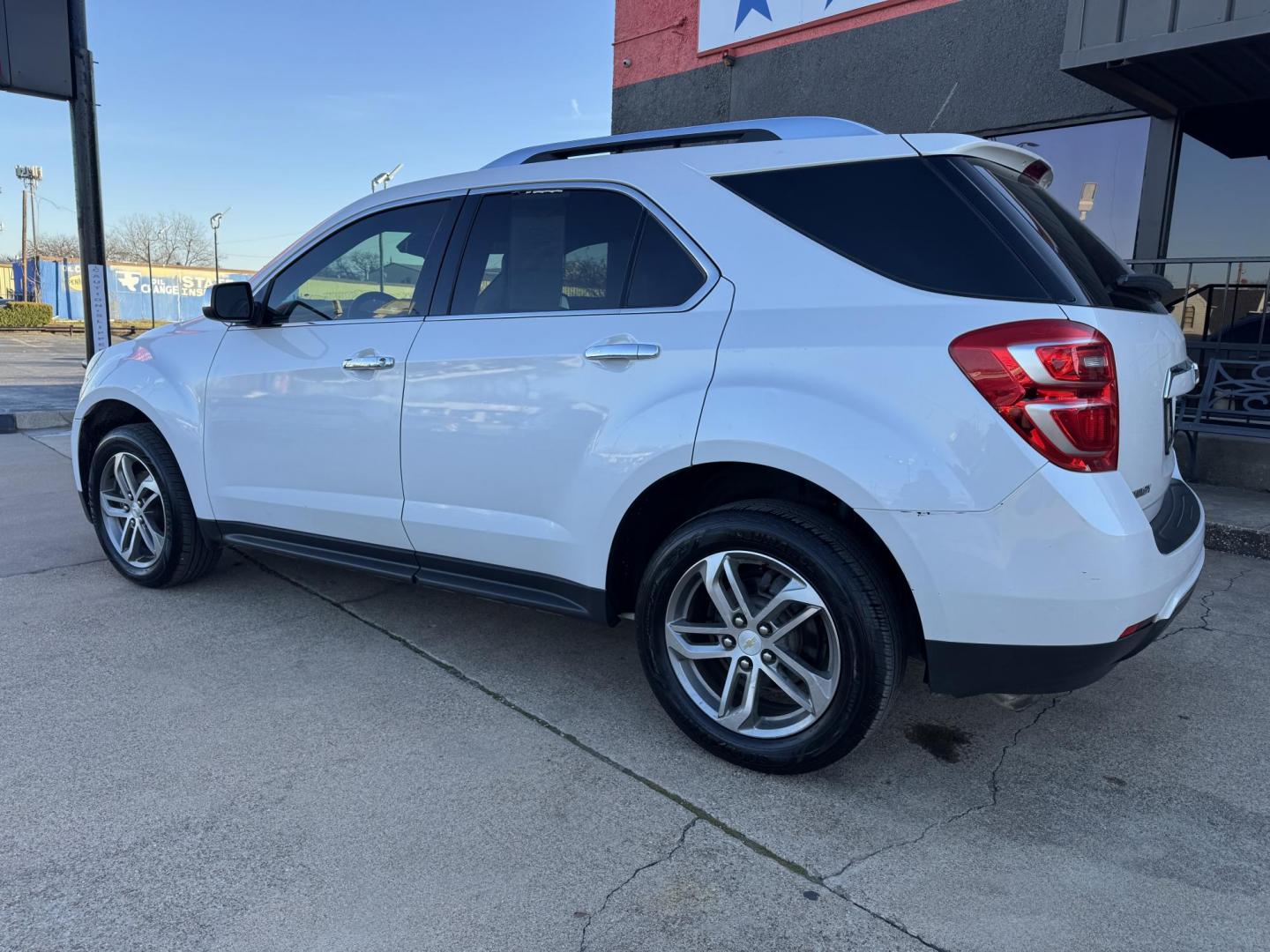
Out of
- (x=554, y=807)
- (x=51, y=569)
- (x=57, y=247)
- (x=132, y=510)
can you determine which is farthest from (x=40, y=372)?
(x=57, y=247)

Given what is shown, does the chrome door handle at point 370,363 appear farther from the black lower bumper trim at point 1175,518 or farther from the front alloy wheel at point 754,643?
the black lower bumper trim at point 1175,518

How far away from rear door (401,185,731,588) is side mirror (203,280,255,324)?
99 centimetres

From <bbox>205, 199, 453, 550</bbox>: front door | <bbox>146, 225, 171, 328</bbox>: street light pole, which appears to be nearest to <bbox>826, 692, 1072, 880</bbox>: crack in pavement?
<bbox>205, 199, 453, 550</bbox>: front door

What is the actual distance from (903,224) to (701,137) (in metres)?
0.91

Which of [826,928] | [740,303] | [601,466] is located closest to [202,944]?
[826,928]

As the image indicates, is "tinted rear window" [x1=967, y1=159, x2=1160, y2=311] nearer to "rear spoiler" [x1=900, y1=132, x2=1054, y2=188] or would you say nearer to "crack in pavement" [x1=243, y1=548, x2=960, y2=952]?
"rear spoiler" [x1=900, y1=132, x2=1054, y2=188]

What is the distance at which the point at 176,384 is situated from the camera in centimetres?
412

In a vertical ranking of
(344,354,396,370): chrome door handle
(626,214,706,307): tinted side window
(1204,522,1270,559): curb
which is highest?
(626,214,706,307): tinted side window

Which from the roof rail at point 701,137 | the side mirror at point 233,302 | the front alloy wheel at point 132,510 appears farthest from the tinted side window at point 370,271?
the front alloy wheel at point 132,510

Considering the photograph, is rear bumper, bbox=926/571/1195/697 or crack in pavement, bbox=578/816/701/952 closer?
crack in pavement, bbox=578/816/701/952

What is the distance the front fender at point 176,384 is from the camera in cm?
406

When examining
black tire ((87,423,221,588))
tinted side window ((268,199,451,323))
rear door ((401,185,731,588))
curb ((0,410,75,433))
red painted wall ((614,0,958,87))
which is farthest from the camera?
red painted wall ((614,0,958,87))

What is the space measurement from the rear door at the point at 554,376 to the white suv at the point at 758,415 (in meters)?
0.01

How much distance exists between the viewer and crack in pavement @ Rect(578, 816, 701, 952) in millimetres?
2082
